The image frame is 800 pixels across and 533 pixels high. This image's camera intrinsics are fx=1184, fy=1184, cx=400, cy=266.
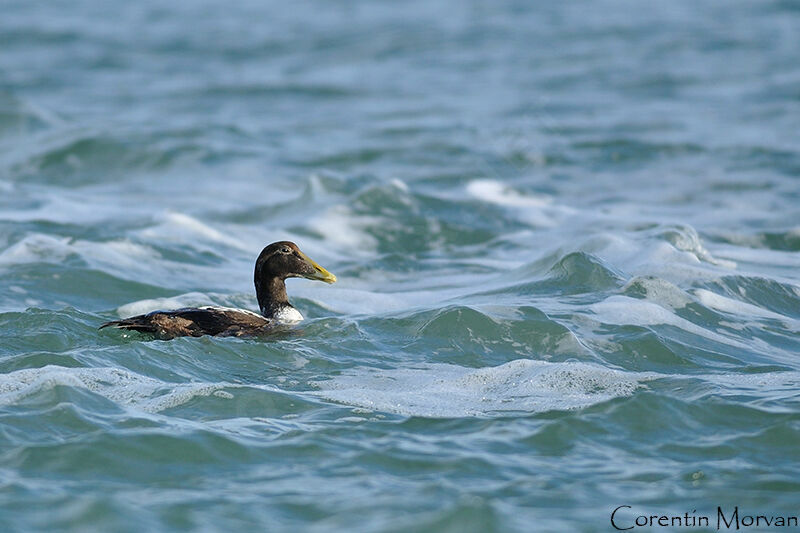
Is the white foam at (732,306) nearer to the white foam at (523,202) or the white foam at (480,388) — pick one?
the white foam at (480,388)

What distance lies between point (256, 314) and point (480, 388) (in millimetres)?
2070

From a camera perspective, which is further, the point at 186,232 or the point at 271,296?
the point at 186,232

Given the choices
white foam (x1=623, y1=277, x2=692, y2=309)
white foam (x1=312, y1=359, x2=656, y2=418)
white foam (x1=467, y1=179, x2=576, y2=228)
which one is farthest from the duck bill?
white foam (x1=467, y1=179, x2=576, y2=228)

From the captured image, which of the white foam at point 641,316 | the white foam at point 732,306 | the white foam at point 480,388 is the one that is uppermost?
the white foam at point 480,388

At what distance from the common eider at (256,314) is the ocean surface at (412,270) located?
0.16 metres

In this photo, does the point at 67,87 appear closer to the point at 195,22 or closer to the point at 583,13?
the point at 195,22

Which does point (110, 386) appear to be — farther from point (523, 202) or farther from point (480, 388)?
point (523, 202)

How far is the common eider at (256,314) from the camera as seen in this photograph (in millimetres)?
7359

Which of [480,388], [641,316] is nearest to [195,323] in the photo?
[480,388]

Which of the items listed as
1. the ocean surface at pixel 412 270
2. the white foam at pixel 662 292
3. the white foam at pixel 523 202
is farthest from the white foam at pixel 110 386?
the white foam at pixel 523 202

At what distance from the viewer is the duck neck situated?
830 centimetres

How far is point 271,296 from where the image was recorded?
8359 mm

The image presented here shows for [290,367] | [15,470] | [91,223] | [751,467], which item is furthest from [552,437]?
[91,223]

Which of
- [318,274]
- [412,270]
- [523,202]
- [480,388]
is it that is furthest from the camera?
[523,202]
